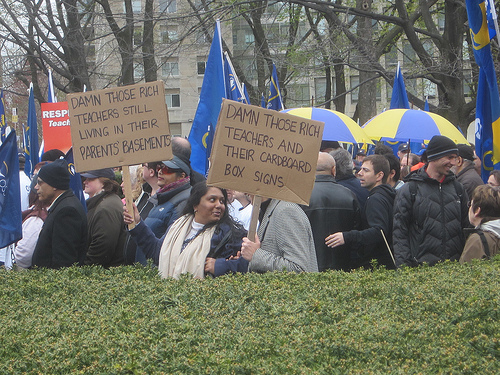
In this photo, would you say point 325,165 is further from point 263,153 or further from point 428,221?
point 263,153

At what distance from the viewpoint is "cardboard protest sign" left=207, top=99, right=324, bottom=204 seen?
A: 4707 mm

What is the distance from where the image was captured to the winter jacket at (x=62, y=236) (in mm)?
5906

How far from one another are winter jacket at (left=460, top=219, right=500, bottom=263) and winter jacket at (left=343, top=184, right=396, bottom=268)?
3.26 feet

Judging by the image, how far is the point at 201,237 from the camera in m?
5.02

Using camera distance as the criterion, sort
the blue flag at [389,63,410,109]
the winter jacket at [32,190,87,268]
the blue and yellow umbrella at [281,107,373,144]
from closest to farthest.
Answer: the winter jacket at [32,190,87,268]
the blue and yellow umbrella at [281,107,373,144]
the blue flag at [389,63,410,109]

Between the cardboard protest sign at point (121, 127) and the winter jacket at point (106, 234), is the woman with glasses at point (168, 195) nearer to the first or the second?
the winter jacket at point (106, 234)

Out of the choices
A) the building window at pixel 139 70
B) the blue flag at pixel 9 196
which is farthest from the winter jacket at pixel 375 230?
the building window at pixel 139 70

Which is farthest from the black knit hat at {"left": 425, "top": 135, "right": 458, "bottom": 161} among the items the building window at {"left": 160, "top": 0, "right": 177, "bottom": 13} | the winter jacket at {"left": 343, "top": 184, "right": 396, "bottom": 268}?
the building window at {"left": 160, "top": 0, "right": 177, "bottom": 13}

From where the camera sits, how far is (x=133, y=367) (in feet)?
10.0

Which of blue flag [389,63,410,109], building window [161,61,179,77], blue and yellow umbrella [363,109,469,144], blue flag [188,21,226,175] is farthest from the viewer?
building window [161,61,179,77]

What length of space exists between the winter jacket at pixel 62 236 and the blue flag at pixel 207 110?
8.81 feet

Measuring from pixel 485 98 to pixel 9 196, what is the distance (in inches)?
200

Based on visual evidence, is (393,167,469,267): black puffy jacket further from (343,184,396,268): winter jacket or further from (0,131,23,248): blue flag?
(0,131,23,248): blue flag

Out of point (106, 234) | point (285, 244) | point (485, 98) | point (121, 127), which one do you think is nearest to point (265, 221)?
point (285, 244)
